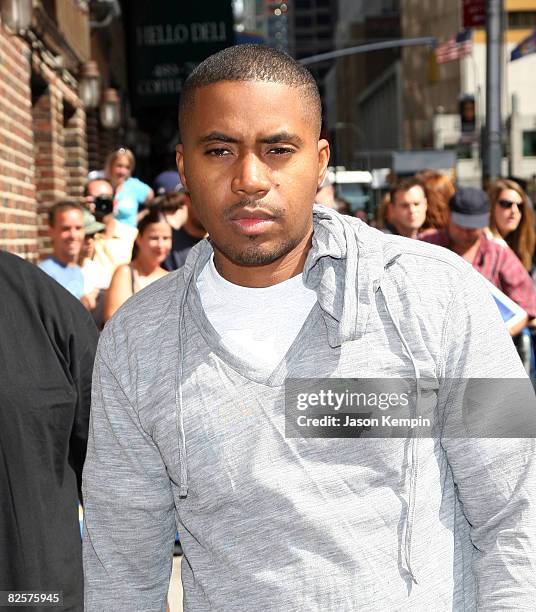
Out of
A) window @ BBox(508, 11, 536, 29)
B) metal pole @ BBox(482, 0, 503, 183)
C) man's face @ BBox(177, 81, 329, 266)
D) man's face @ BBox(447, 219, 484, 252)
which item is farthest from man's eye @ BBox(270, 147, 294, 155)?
window @ BBox(508, 11, 536, 29)

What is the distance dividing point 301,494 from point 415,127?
324ft

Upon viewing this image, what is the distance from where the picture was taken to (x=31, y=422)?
2549mm

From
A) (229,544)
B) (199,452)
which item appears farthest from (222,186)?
(229,544)

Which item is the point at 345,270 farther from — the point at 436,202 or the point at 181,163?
the point at 436,202

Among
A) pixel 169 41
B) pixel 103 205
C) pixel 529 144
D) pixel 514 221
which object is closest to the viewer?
pixel 514 221

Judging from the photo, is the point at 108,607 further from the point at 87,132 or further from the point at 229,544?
the point at 87,132

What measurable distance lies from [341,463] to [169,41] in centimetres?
1293

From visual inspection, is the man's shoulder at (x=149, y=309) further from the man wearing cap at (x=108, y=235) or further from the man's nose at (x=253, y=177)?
the man wearing cap at (x=108, y=235)

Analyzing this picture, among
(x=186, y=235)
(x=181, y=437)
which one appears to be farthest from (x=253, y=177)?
(x=186, y=235)

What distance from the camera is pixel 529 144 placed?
7994 centimetres

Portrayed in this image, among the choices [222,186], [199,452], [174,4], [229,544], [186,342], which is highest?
[174,4]

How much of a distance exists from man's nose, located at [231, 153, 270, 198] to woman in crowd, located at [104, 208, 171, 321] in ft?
15.5

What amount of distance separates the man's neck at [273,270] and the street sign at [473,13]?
29.6 metres

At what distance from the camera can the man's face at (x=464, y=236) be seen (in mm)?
6895
